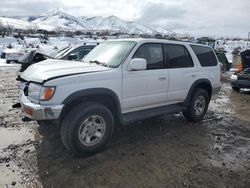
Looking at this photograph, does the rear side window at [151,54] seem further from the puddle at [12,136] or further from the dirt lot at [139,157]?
the puddle at [12,136]

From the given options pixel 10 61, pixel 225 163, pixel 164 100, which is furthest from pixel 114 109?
pixel 10 61

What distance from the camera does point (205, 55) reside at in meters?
6.42

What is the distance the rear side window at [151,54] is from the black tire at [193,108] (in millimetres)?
1394

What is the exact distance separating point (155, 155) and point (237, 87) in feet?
25.5

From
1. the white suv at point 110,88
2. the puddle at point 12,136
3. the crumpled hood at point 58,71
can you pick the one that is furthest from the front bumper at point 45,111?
the puddle at point 12,136

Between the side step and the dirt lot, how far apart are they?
0.47 meters

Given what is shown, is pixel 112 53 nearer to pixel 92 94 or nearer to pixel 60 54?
pixel 92 94

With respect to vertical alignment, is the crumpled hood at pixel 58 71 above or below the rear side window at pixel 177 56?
below

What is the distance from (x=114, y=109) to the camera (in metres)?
4.59

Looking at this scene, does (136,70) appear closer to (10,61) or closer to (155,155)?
(155,155)

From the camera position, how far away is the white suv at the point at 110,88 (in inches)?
154

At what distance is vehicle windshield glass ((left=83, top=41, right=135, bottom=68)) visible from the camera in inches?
183

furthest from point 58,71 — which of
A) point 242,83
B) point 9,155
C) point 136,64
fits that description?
point 242,83

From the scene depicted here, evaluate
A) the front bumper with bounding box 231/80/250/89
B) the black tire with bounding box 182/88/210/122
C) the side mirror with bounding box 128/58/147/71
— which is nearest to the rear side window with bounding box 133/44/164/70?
the side mirror with bounding box 128/58/147/71
